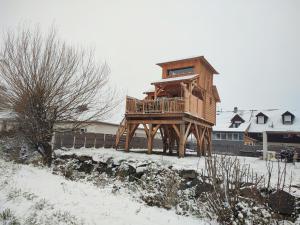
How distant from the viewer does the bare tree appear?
12.3 m

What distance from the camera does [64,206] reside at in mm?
6703

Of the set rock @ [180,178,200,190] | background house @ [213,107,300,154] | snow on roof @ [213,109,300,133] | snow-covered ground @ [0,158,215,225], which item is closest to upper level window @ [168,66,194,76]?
rock @ [180,178,200,190]

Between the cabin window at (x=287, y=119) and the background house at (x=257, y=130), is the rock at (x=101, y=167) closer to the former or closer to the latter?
the background house at (x=257, y=130)

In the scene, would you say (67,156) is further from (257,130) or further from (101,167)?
(257,130)

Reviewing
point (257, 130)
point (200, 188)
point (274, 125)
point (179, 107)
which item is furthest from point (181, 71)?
point (274, 125)

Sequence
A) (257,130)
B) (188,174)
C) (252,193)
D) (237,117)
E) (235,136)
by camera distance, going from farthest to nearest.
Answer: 1. (237,117)
2. (235,136)
3. (257,130)
4. (188,174)
5. (252,193)

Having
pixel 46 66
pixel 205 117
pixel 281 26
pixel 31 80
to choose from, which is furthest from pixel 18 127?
pixel 281 26

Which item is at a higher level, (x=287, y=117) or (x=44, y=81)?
(x=287, y=117)

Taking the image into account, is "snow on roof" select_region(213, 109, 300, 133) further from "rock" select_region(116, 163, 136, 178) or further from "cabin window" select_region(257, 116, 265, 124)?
"rock" select_region(116, 163, 136, 178)

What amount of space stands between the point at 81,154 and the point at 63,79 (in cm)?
576

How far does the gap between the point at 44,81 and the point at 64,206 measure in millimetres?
7781

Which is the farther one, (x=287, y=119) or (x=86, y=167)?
(x=287, y=119)

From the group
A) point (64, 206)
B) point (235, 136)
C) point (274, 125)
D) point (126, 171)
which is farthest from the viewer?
point (235, 136)

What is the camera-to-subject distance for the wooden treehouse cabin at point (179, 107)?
1633 cm
